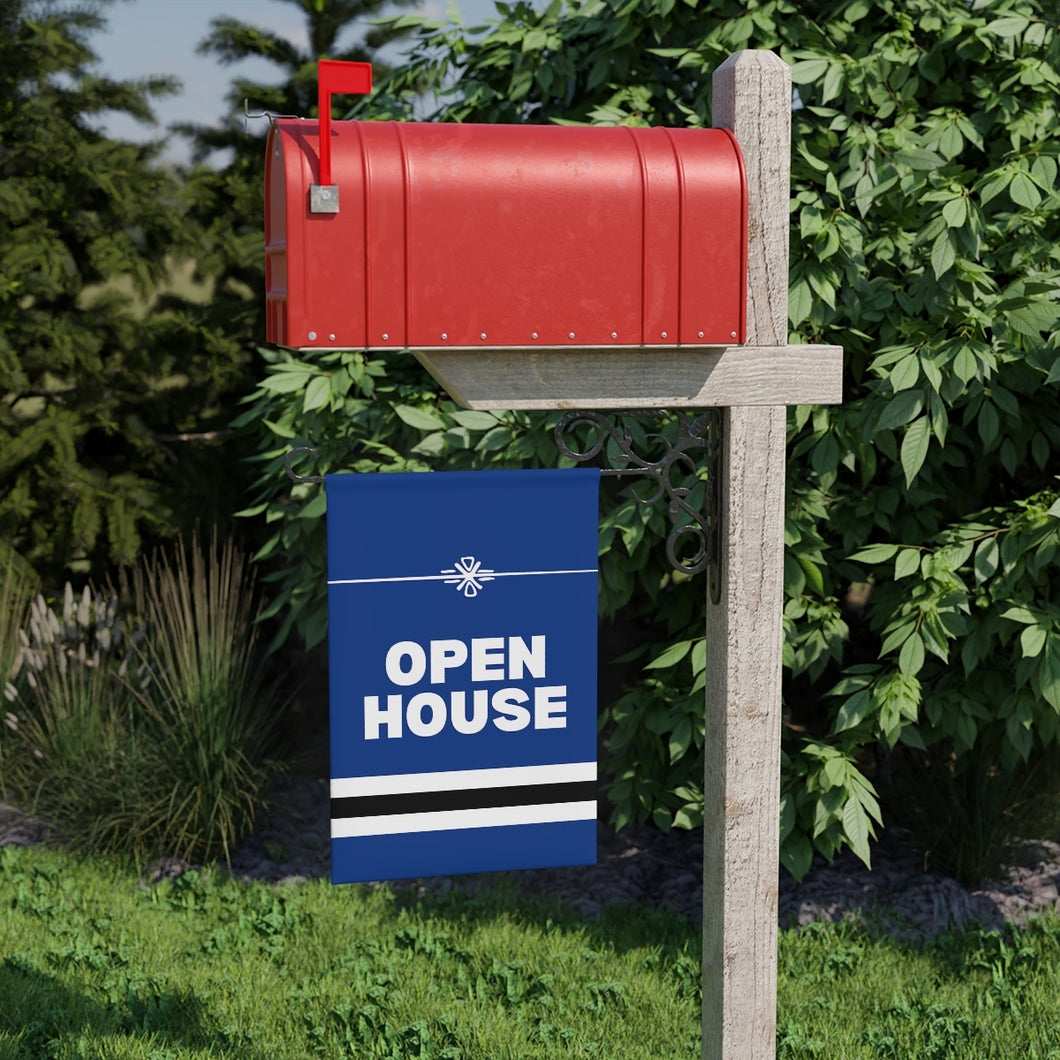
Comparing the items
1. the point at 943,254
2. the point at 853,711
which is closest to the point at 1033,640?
the point at 853,711

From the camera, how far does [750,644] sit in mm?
3275

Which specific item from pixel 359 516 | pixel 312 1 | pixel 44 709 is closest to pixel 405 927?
pixel 44 709

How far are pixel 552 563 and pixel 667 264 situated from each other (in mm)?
748

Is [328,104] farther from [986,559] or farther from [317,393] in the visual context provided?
[986,559]

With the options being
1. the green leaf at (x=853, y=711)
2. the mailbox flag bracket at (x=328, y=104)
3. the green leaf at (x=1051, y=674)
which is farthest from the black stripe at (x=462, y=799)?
the green leaf at (x=1051, y=674)

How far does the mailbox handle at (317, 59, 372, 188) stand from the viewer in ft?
8.84

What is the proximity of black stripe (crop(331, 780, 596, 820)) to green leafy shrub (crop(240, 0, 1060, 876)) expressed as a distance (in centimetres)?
165

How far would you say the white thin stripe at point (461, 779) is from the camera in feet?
10.1

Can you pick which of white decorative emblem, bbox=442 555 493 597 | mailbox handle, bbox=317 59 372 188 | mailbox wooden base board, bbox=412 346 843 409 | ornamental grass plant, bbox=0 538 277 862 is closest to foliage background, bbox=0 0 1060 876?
ornamental grass plant, bbox=0 538 277 862

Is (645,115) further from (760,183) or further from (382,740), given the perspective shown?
(382,740)

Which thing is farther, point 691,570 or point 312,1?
point 312,1

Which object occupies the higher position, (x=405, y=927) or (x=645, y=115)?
(x=645, y=115)

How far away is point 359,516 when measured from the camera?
118 inches

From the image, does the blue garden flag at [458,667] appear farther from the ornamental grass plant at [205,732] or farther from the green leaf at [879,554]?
the ornamental grass plant at [205,732]
